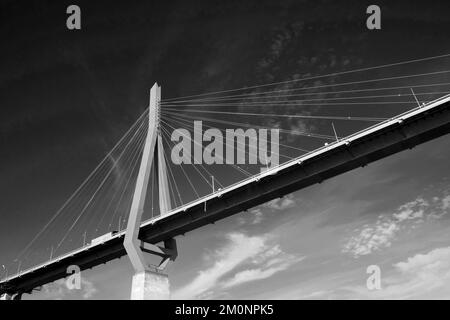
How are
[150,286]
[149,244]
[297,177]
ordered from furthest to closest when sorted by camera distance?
[149,244], [150,286], [297,177]

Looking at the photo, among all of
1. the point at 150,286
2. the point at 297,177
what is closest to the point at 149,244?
the point at 150,286

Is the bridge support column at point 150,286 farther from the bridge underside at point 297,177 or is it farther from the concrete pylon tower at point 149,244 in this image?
the bridge underside at point 297,177

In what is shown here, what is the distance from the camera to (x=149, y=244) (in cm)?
4044

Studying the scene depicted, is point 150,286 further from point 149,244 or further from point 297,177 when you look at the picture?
point 297,177

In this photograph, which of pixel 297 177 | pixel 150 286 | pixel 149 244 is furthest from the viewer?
pixel 149 244

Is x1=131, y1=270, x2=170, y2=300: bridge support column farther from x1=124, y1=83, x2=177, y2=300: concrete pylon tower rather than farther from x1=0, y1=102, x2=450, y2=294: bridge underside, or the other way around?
x1=0, y1=102, x2=450, y2=294: bridge underside

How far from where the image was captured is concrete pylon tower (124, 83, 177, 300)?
36072mm

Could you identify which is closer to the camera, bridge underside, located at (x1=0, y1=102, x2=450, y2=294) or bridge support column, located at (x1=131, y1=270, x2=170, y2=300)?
bridge underside, located at (x1=0, y1=102, x2=450, y2=294)

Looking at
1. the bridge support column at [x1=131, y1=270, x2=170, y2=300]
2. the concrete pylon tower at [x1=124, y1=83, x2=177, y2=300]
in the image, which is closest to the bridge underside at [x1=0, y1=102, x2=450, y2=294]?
the concrete pylon tower at [x1=124, y1=83, x2=177, y2=300]

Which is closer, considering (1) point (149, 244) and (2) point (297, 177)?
(2) point (297, 177)

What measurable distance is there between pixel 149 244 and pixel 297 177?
57.2 feet

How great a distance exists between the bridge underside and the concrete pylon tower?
1.94 m

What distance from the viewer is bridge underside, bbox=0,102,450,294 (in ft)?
94.8

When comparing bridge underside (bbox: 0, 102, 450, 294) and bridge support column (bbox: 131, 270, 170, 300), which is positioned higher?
bridge underside (bbox: 0, 102, 450, 294)
